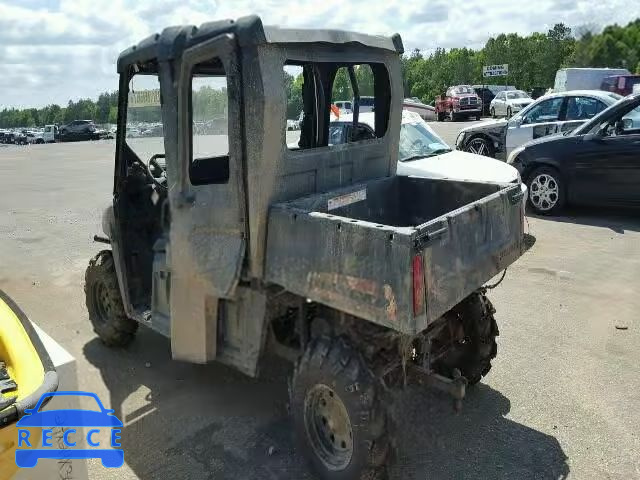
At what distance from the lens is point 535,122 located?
11836 mm

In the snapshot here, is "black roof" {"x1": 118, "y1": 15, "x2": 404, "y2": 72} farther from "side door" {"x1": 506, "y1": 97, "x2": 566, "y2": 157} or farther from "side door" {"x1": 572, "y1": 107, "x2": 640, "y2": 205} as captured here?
"side door" {"x1": 506, "y1": 97, "x2": 566, "y2": 157}

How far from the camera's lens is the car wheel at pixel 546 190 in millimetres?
9336

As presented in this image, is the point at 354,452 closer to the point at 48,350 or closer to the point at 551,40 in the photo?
the point at 48,350

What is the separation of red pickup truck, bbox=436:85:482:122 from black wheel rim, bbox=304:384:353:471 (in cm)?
3026

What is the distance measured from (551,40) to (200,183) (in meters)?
62.1

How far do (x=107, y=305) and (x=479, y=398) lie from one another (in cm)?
325

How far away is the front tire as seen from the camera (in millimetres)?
3055

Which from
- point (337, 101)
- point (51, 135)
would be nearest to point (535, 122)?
point (337, 101)

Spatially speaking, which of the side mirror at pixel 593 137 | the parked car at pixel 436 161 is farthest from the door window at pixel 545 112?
the parked car at pixel 436 161

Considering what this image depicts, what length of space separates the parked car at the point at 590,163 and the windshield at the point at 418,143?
1724mm

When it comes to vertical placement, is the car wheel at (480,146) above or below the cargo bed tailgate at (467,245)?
above

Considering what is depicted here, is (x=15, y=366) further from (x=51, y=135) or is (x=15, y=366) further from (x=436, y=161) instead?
(x=51, y=135)

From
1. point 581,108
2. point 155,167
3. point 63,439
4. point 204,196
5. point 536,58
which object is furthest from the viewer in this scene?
point 536,58

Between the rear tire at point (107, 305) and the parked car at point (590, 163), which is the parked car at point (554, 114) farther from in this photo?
the rear tire at point (107, 305)
